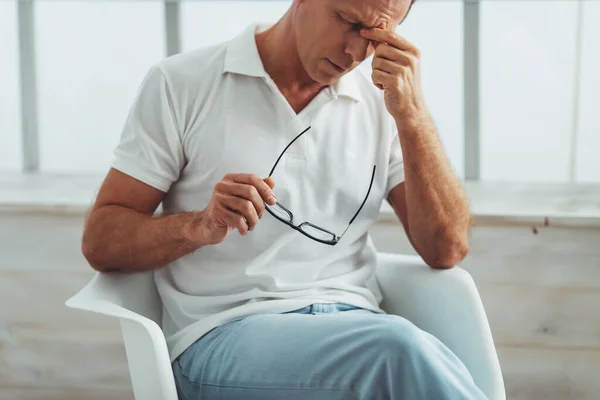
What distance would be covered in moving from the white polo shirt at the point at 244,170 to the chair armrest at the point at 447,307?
8 centimetres

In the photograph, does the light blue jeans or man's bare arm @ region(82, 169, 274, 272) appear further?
man's bare arm @ region(82, 169, 274, 272)

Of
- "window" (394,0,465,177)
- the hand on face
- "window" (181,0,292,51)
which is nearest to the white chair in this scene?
the hand on face

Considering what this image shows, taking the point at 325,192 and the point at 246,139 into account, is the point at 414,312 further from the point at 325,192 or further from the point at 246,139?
the point at 246,139

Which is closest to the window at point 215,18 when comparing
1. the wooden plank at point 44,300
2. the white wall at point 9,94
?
the white wall at point 9,94

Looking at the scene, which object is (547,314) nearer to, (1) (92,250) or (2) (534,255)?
(2) (534,255)

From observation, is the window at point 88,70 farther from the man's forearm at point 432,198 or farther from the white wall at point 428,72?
the man's forearm at point 432,198

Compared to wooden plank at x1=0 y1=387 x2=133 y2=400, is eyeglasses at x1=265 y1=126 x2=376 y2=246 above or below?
above

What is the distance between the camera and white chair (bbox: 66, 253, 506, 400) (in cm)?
125

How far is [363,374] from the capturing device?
1217mm

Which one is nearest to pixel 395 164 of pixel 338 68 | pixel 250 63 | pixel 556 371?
pixel 338 68

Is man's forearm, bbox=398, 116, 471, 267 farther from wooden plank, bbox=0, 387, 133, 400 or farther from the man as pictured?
wooden plank, bbox=0, 387, 133, 400

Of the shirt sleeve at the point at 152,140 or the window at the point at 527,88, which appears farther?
the window at the point at 527,88

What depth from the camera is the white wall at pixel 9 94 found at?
250cm

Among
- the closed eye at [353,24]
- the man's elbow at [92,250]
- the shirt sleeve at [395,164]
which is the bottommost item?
the man's elbow at [92,250]
